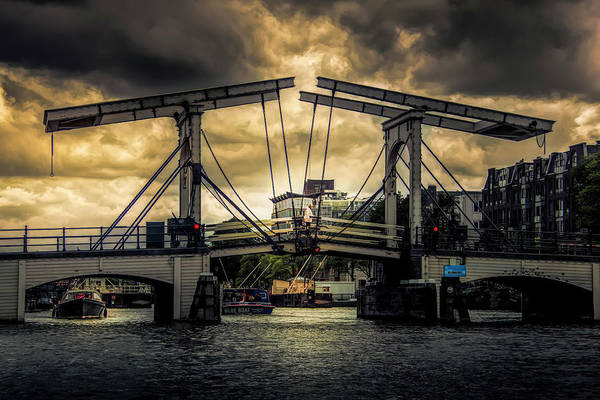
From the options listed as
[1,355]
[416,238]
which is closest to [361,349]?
[1,355]

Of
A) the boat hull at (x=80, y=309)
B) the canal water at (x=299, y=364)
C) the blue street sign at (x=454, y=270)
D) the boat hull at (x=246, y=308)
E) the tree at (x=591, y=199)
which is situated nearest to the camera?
the canal water at (x=299, y=364)

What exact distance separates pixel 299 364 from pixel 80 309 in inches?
1545

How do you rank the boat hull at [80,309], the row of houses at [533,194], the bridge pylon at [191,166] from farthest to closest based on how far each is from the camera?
the row of houses at [533,194], the boat hull at [80,309], the bridge pylon at [191,166]

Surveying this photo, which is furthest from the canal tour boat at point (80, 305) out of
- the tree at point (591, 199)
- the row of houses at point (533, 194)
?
the tree at point (591, 199)

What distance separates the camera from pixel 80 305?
5753cm

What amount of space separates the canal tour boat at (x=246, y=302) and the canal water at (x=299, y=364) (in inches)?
1242

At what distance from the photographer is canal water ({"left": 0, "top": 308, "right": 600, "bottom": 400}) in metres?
17.2

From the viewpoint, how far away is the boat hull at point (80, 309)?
57594 millimetres

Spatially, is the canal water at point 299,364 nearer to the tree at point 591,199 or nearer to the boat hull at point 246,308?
the tree at point 591,199

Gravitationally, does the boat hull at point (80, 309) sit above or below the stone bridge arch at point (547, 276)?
below

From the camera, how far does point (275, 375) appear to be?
19656mm

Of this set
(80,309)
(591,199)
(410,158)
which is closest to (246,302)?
(80,309)

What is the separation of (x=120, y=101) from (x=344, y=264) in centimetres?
5288

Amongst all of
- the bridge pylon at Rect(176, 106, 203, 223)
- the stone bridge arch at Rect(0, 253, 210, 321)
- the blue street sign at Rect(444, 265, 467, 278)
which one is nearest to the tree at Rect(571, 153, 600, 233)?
the blue street sign at Rect(444, 265, 467, 278)
